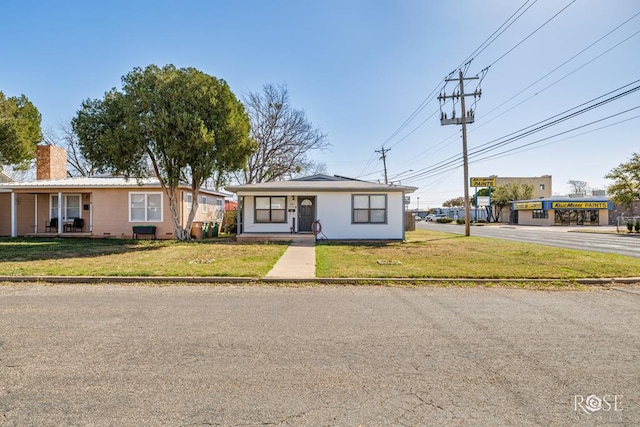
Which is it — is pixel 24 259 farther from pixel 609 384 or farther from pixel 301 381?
pixel 609 384

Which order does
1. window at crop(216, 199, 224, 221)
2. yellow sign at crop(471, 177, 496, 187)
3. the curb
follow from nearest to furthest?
the curb → window at crop(216, 199, 224, 221) → yellow sign at crop(471, 177, 496, 187)

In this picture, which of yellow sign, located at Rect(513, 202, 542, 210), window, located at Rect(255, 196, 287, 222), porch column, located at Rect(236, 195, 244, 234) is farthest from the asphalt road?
yellow sign, located at Rect(513, 202, 542, 210)

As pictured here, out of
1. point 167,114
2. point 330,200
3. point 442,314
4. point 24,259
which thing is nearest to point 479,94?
point 330,200

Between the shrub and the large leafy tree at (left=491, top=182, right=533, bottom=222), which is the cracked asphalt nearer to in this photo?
the shrub

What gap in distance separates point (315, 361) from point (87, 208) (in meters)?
19.8

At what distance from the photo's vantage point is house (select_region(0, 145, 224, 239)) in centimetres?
1822

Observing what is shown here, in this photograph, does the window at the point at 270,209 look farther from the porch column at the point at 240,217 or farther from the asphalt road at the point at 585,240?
the asphalt road at the point at 585,240

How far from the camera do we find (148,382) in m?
3.25

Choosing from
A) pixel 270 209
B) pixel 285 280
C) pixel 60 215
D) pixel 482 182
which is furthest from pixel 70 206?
pixel 482 182

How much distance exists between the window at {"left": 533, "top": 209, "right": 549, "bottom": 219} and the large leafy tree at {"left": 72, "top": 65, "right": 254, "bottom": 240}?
45.9 meters

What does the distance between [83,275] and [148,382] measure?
617 cm

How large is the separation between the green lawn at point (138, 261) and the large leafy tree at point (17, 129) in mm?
15687

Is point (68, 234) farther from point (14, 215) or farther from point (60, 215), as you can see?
point (14, 215)

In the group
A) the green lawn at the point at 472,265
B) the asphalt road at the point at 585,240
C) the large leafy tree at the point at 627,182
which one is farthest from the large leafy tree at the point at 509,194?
the green lawn at the point at 472,265
